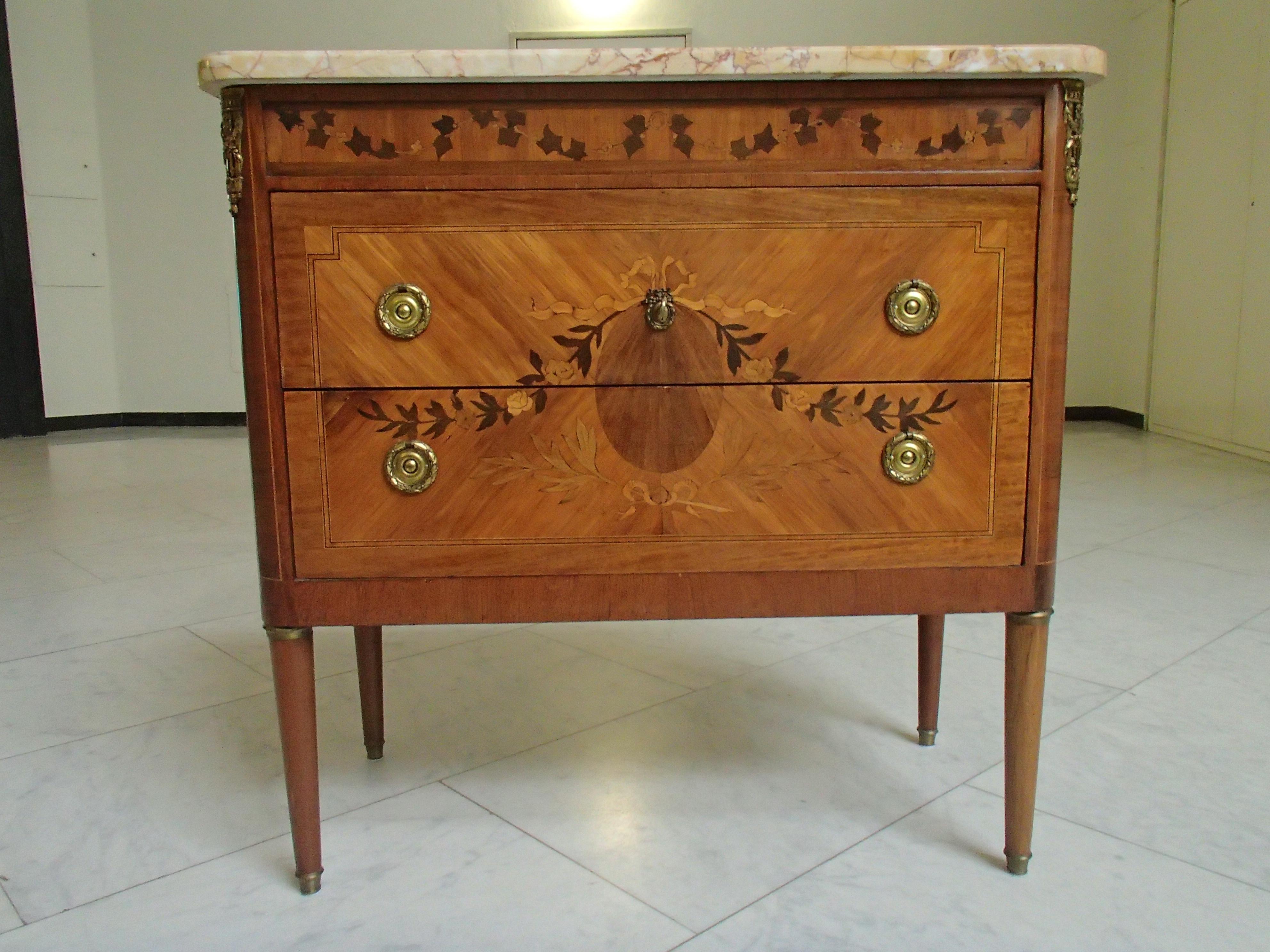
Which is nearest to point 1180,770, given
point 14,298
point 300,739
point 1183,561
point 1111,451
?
point 300,739

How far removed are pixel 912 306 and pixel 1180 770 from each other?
94 centimetres

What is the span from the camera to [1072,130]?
1156 mm

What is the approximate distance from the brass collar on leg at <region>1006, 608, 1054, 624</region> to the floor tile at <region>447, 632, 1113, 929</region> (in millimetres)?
379

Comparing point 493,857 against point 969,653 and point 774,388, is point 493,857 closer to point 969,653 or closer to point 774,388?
point 774,388

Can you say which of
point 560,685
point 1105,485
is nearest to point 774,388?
point 560,685

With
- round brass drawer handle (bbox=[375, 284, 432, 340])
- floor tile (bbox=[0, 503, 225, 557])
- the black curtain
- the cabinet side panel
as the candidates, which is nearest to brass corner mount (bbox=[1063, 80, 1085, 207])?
the cabinet side panel

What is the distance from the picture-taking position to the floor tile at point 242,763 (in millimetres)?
1387

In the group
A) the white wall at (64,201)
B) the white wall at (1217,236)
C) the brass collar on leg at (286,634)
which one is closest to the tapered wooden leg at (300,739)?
the brass collar on leg at (286,634)

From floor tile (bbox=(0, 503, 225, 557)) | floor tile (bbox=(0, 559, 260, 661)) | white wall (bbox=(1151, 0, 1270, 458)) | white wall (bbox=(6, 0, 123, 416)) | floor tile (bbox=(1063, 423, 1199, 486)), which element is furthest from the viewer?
white wall (bbox=(6, 0, 123, 416))

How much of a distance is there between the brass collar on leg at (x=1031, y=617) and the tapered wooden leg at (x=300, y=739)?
0.86 meters

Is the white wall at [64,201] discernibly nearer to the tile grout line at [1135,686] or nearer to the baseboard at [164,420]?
the baseboard at [164,420]

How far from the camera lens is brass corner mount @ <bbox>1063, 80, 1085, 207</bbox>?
1.15 m

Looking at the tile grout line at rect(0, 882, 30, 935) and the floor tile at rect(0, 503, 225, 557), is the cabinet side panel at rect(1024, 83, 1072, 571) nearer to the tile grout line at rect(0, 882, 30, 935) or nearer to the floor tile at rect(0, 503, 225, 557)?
the tile grout line at rect(0, 882, 30, 935)

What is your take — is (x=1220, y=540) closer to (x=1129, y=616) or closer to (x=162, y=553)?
(x=1129, y=616)
